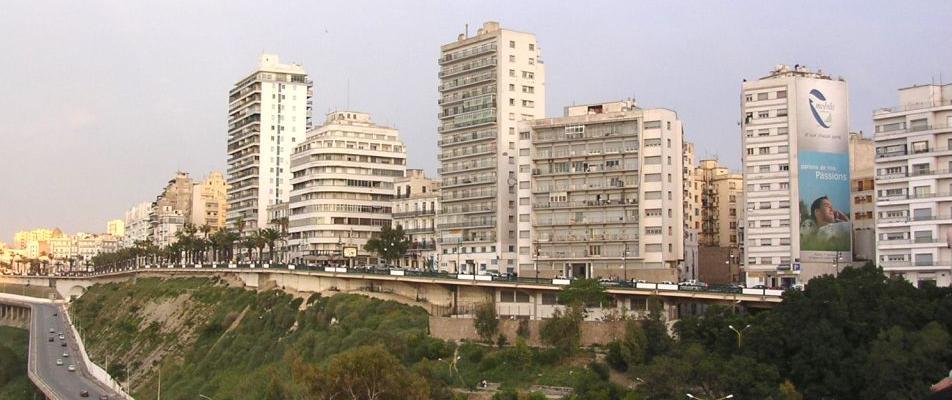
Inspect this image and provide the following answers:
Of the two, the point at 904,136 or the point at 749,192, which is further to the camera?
the point at 749,192

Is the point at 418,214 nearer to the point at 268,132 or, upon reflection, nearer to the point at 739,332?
the point at 268,132

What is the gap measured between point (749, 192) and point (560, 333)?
109ft

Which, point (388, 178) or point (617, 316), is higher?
point (388, 178)

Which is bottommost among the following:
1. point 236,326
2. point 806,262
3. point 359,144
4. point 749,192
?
point 236,326

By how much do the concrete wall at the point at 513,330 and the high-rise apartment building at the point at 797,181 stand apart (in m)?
26.3

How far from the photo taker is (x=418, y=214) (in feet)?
434

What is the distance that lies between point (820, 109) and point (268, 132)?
332 ft

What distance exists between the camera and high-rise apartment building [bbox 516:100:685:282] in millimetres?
101438

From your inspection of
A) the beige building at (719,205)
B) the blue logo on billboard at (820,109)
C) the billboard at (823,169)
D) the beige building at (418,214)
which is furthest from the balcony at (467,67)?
the blue logo on billboard at (820,109)

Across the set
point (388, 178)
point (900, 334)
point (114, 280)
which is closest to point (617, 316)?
point (900, 334)

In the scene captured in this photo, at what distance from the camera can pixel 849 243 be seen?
94250 millimetres

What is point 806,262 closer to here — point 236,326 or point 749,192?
point 749,192

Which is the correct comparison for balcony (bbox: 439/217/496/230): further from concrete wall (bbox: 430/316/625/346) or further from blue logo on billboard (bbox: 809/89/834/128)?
blue logo on billboard (bbox: 809/89/834/128)

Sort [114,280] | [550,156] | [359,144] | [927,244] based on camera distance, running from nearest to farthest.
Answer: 1. [927,244]
2. [550,156]
3. [359,144]
4. [114,280]
